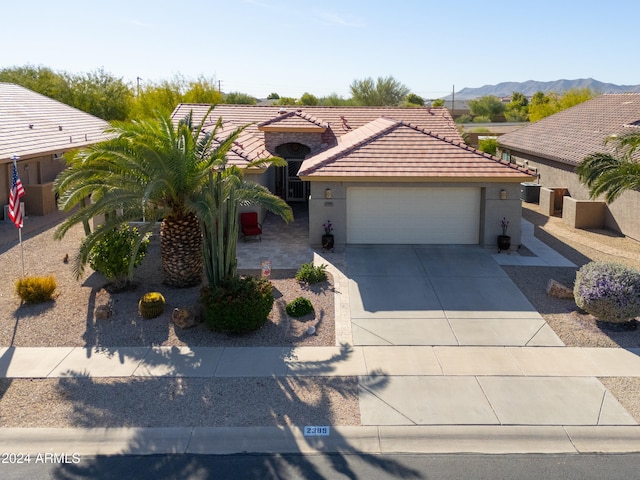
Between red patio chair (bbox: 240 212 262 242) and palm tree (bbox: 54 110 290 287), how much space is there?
14.1 ft

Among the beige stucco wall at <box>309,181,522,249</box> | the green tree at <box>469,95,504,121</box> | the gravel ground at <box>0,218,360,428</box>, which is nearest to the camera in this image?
the gravel ground at <box>0,218,360,428</box>

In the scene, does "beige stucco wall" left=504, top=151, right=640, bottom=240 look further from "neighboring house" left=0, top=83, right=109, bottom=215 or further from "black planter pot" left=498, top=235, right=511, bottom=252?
"neighboring house" left=0, top=83, right=109, bottom=215

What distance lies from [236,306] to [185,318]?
1.28 m

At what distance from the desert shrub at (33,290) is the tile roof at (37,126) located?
8446mm

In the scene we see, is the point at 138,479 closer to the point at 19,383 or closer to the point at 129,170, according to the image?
the point at 19,383

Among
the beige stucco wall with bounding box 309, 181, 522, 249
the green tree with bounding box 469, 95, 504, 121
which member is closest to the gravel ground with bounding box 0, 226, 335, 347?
the beige stucco wall with bounding box 309, 181, 522, 249

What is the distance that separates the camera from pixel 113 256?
45.8 feet

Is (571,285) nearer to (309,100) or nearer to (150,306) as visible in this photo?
(150,306)

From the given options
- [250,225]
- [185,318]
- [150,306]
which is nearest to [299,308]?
[185,318]

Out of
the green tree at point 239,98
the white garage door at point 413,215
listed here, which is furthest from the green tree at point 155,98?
the white garage door at point 413,215

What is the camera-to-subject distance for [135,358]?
11.1 metres

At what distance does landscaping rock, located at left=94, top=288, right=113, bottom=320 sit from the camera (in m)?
12.8

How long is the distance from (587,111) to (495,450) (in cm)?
2637

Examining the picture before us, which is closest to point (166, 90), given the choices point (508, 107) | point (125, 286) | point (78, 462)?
point (125, 286)
